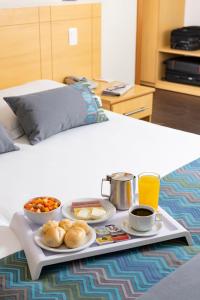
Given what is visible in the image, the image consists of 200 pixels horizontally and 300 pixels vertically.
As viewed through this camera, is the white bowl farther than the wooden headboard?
No

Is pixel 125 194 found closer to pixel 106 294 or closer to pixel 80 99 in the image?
pixel 106 294

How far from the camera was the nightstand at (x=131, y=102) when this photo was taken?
3.39m

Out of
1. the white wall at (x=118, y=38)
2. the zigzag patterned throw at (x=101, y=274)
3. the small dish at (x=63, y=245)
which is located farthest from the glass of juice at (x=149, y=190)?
the white wall at (x=118, y=38)

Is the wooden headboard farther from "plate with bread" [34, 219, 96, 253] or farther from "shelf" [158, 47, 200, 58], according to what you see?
"plate with bread" [34, 219, 96, 253]

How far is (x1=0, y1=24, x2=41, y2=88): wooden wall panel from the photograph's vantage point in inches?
126

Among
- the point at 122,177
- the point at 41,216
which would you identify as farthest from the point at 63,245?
the point at 122,177

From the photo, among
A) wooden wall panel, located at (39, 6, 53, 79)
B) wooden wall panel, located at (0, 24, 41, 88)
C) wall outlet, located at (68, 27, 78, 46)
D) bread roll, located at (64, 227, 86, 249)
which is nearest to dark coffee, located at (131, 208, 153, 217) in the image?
bread roll, located at (64, 227, 86, 249)

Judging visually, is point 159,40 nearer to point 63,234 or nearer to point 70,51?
point 70,51

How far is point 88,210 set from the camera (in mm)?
1773

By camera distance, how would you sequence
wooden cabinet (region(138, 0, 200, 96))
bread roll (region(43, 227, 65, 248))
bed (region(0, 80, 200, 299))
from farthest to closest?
wooden cabinet (region(138, 0, 200, 96)) < bed (region(0, 80, 200, 299)) < bread roll (region(43, 227, 65, 248))

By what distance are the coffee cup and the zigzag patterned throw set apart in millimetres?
75

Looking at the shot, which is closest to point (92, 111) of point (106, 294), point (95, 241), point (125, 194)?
point (125, 194)

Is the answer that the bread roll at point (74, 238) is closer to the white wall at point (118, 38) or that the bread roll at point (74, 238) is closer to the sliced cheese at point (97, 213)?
the sliced cheese at point (97, 213)

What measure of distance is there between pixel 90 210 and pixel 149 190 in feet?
0.85
